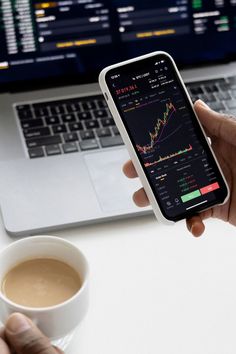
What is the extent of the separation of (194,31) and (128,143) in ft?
1.35

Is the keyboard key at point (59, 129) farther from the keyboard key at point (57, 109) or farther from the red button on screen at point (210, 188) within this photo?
the red button on screen at point (210, 188)

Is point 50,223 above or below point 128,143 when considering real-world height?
below

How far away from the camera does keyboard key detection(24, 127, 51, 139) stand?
0.94 metres

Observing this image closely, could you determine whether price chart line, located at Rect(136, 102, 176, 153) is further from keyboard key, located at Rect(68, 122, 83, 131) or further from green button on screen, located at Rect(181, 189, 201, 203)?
keyboard key, located at Rect(68, 122, 83, 131)

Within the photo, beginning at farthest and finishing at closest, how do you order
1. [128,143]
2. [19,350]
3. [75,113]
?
[75,113], [128,143], [19,350]

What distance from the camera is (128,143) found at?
73cm

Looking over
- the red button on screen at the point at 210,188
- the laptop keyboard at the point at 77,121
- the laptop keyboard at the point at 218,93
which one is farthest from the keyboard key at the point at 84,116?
the red button on screen at the point at 210,188

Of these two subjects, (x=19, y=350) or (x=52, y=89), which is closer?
(x=19, y=350)

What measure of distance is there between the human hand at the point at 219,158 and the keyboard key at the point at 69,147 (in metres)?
0.16

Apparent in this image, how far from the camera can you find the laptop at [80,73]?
2.88 ft

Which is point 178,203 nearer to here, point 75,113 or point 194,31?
point 75,113

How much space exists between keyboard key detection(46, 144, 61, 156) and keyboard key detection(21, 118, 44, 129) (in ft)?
0.18

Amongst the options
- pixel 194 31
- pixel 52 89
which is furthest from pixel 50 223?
pixel 194 31

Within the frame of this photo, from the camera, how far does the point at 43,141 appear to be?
0.93 metres
